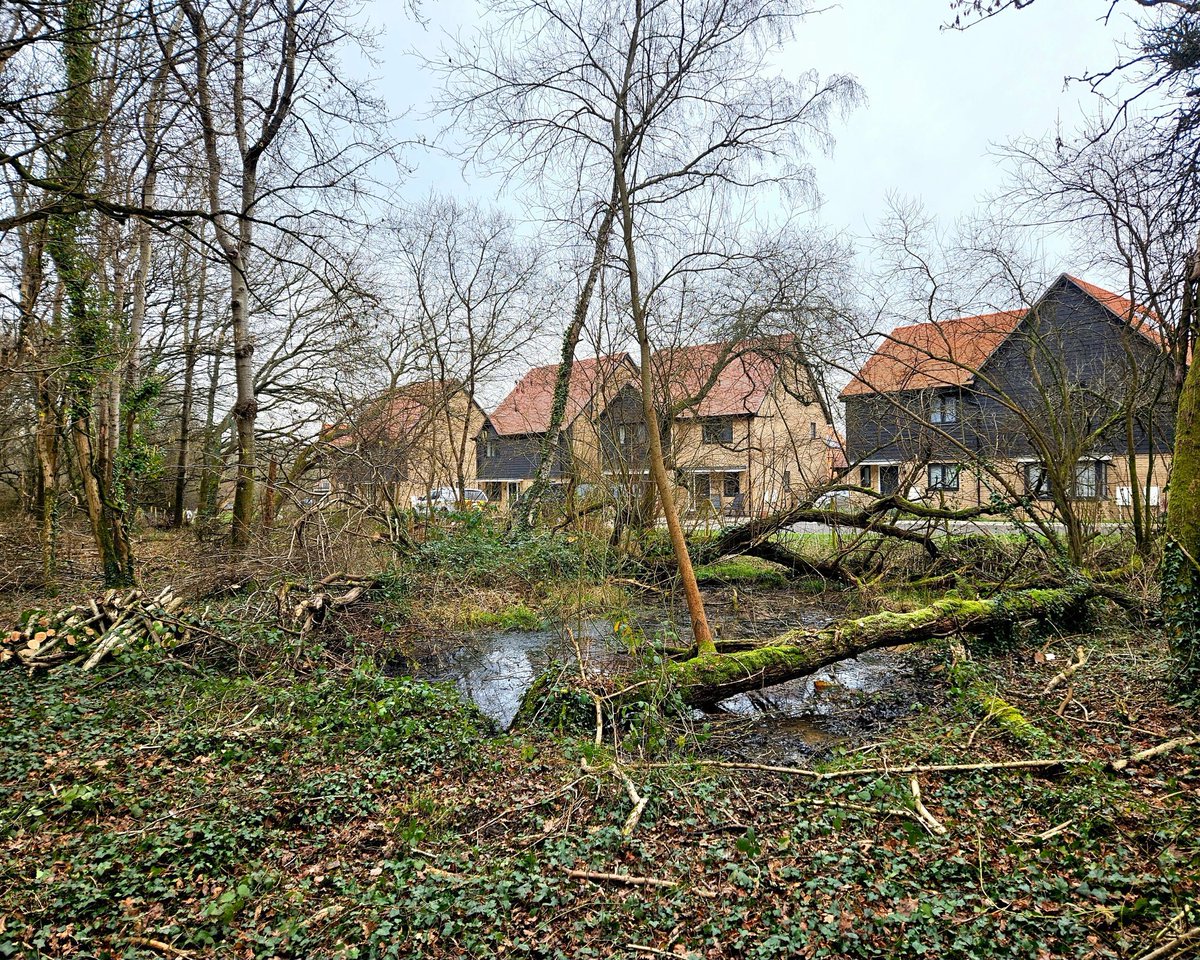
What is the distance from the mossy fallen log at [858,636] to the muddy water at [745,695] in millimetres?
412

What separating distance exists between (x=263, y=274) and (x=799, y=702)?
46.9ft

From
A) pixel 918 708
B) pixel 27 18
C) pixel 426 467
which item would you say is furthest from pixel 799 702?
pixel 426 467

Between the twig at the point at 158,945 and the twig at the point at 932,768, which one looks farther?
the twig at the point at 932,768

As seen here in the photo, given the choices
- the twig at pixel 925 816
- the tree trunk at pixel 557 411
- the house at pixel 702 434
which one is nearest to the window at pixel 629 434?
the house at pixel 702 434

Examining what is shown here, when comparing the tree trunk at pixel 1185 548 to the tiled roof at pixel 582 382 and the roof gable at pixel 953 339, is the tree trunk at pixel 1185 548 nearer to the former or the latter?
the roof gable at pixel 953 339

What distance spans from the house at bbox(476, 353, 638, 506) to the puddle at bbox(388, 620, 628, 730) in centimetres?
404

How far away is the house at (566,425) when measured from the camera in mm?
13164

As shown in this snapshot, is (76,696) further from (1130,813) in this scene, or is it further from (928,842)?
(1130,813)

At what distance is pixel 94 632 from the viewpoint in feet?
21.3

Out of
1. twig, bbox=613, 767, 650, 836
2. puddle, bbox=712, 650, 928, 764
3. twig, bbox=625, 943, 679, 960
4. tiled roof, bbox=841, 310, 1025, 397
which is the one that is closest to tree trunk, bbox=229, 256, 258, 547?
puddle, bbox=712, 650, 928, 764

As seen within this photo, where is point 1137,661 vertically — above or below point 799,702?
above

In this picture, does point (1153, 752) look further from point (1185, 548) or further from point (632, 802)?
point (632, 802)

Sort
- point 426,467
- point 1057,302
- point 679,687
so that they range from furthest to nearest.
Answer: point 426,467
point 1057,302
point 679,687

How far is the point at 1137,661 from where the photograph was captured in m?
6.07
